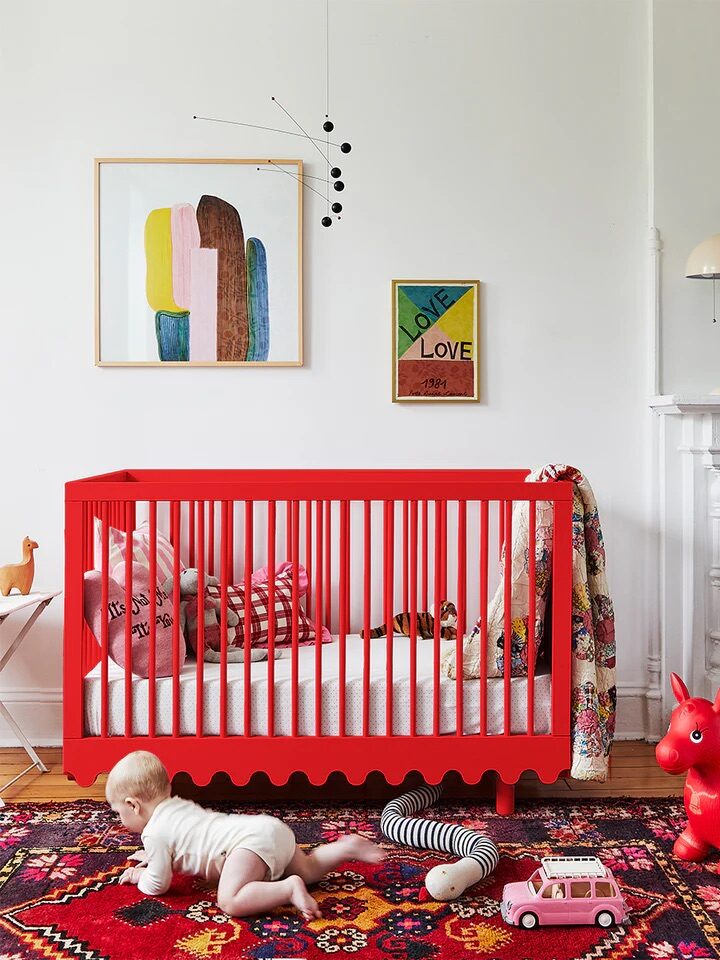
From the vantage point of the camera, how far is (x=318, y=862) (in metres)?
2.03

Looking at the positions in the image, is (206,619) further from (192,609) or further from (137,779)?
(137,779)

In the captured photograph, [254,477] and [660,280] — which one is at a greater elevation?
[660,280]

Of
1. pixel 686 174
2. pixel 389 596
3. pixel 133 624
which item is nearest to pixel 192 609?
pixel 133 624

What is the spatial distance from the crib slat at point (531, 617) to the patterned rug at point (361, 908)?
0.93ft

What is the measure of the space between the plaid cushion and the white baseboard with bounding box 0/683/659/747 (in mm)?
787

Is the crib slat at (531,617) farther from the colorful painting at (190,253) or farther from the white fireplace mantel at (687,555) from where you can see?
the colorful painting at (190,253)

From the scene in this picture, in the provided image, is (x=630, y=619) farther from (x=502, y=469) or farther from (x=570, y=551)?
(x=570, y=551)

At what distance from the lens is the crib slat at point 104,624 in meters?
2.34

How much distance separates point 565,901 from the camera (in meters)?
1.89

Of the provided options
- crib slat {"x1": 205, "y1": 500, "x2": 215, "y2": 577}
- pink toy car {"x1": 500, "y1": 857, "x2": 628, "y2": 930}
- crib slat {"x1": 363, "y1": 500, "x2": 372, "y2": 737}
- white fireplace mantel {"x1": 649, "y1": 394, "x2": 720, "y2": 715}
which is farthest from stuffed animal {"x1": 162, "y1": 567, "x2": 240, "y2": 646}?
white fireplace mantel {"x1": 649, "y1": 394, "x2": 720, "y2": 715}

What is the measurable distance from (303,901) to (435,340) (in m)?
1.87

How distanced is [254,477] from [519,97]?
1.54m

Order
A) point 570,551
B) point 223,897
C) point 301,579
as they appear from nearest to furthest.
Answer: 1. point 223,897
2. point 570,551
3. point 301,579

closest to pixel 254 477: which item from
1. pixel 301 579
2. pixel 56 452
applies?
pixel 301 579
